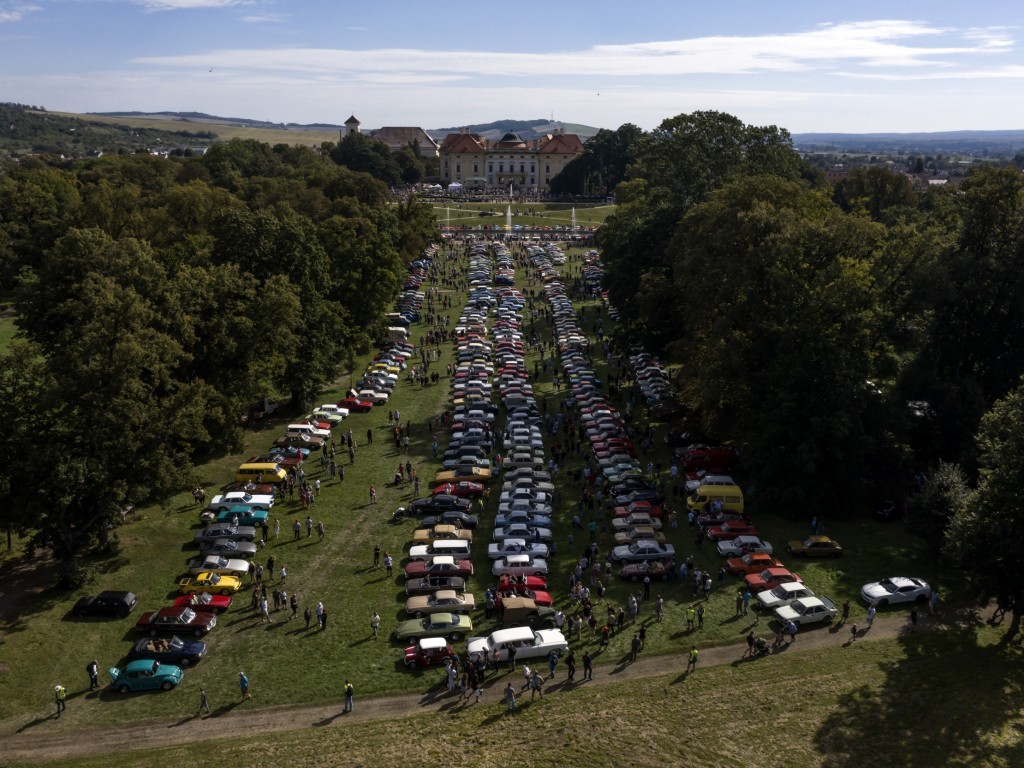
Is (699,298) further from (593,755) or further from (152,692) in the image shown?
(152,692)

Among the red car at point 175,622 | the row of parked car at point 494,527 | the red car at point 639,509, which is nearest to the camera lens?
the row of parked car at point 494,527

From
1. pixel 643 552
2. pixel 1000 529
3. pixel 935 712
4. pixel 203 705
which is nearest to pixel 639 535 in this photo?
pixel 643 552

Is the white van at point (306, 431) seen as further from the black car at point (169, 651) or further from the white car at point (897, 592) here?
the white car at point (897, 592)

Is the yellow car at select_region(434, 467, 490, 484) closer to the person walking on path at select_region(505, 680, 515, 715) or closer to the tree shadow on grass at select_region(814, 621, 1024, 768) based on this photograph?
the person walking on path at select_region(505, 680, 515, 715)

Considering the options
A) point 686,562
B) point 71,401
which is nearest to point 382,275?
point 71,401

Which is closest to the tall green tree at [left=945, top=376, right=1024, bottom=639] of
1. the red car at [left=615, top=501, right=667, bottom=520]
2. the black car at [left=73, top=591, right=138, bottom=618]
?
the red car at [left=615, top=501, right=667, bottom=520]

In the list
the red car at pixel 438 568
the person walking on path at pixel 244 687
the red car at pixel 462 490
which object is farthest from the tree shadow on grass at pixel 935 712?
the red car at pixel 462 490
